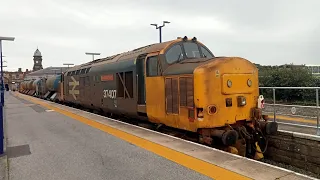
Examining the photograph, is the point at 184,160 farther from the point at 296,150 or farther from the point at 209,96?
the point at 296,150

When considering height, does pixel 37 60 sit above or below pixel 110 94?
above

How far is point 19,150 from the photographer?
705 cm

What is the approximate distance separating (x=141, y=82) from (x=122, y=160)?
3984mm

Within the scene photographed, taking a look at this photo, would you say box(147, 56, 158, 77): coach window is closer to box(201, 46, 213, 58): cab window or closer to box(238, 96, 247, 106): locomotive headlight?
box(201, 46, 213, 58): cab window

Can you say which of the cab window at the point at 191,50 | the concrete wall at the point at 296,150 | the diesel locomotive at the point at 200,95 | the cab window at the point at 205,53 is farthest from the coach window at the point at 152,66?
the concrete wall at the point at 296,150

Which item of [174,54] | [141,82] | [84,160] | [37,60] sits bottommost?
[84,160]

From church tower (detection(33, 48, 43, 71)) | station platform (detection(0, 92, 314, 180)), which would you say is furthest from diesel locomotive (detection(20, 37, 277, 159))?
church tower (detection(33, 48, 43, 71))

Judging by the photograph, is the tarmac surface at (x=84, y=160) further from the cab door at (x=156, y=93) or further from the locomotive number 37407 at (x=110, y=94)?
the locomotive number 37407 at (x=110, y=94)

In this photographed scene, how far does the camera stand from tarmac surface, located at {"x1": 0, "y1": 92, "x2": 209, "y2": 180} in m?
4.99

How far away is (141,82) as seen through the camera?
946cm

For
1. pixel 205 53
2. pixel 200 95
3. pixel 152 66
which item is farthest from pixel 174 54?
pixel 200 95

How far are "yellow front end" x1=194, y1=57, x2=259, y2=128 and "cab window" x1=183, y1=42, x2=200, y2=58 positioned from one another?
166 centimetres

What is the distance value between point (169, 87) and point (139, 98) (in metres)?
1.88

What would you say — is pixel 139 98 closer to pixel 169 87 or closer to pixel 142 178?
pixel 169 87
